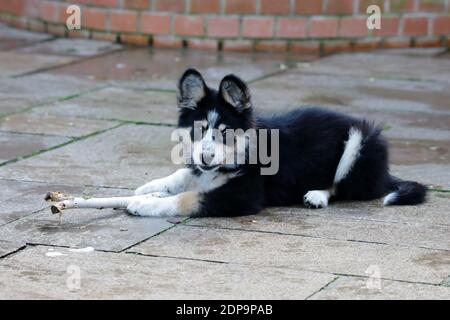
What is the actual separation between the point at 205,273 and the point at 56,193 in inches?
58.1

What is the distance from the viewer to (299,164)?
7117 millimetres

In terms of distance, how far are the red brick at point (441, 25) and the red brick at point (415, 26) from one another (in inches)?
4.6

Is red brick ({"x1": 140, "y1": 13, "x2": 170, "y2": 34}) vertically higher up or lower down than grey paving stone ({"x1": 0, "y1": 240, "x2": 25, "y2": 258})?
higher up

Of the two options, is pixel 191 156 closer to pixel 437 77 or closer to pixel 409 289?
pixel 409 289

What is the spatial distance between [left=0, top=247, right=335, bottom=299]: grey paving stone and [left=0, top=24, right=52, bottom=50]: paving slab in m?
7.83

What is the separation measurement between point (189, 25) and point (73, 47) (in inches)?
59.5

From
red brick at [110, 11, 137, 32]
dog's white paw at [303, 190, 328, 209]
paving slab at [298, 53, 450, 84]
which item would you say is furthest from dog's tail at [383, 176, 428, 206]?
red brick at [110, 11, 137, 32]

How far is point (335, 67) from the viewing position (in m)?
12.5

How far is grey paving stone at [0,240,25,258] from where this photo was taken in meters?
6.03

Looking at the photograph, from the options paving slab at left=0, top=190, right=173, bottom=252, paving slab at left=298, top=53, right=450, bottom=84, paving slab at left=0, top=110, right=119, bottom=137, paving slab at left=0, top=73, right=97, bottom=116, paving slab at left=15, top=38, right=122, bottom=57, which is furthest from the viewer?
paving slab at left=15, top=38, right=122, bottom=57

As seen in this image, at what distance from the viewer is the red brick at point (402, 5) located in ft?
43.9

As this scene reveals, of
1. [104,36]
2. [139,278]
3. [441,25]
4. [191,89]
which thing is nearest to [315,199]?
[191,89]

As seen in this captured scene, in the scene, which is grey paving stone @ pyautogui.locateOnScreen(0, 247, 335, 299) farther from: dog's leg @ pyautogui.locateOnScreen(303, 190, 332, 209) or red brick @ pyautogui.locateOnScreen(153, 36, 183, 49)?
red brick @ pyautogui.locateOnScreen(153, 36, 183, 49)
